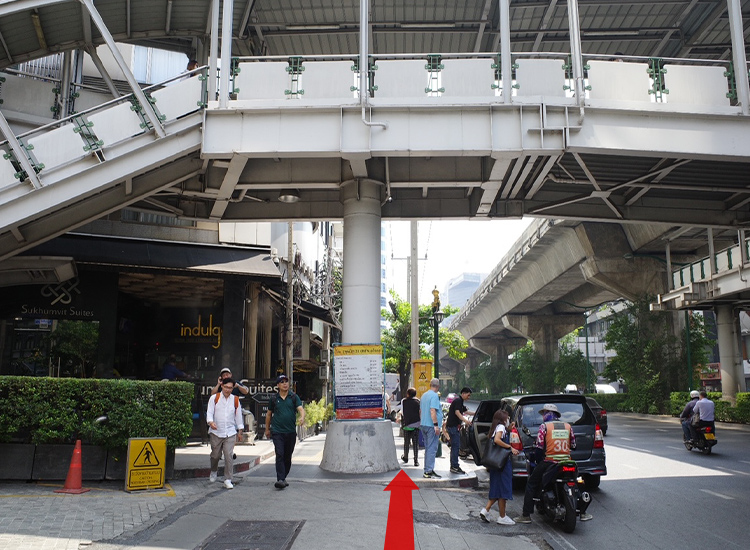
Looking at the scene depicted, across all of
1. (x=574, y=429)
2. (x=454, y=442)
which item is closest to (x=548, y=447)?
(x=574, y=429)

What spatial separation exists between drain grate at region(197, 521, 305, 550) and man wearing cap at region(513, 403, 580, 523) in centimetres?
304

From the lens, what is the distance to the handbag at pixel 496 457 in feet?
28.9

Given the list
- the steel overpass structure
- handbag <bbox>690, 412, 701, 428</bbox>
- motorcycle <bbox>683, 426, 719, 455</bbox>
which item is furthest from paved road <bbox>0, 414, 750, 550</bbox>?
handbag <bbox>690, 412, 701, 428</bbox>

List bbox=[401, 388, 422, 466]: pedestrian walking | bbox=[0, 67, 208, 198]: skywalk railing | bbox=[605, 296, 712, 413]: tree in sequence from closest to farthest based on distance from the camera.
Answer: bbox=[0, 67, 208, 198]: skywalk railing
bbox=[401, 388, 422, 466]: pedestrian walking
bbox=[605, 296, 712, 413]: tree

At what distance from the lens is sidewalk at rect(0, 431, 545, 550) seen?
7238 mm

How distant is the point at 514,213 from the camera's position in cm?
1678

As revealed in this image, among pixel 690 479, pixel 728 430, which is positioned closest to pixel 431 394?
pixel 690 479

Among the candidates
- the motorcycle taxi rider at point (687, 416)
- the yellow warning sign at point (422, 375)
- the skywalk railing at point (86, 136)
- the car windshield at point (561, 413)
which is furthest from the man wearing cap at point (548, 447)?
the yellow warning sign at point (422, 375)

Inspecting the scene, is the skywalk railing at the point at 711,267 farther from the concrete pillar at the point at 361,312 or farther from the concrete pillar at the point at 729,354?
the concrete pillar at the point at 361,312

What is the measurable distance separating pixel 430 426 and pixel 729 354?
29.2 metres

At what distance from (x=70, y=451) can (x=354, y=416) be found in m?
5.14

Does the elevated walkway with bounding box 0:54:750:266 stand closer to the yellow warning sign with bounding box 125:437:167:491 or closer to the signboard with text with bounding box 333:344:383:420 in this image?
the signboard with text with bounding box 333:344:383:420

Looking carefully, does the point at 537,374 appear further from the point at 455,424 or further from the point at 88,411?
the point at 88,411

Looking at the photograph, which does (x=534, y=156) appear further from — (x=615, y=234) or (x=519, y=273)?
(x=519, y=273)
